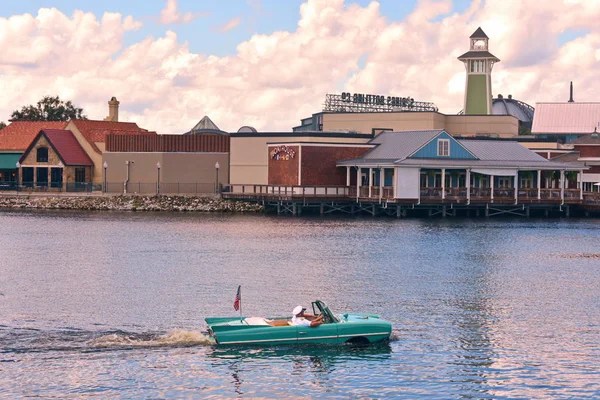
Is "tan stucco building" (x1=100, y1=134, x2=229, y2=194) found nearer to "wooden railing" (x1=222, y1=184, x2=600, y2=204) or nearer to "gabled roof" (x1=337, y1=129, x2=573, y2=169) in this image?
"wooden railing" (x1=222, y1=184, x2=600, y2=204)

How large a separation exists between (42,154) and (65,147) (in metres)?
2.60

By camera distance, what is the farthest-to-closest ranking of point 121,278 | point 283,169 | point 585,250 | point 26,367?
point 283,169, point 585,250, point 121,278, point 26,367

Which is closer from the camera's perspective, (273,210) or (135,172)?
(273,210)

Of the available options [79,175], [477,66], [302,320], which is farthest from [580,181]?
[302,320]

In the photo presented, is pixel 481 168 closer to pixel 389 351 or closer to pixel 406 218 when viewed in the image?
pixel 406 218

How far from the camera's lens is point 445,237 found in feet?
249

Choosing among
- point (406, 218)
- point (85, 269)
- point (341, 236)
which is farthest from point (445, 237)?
point (85, 269)

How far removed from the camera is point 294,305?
4444cm

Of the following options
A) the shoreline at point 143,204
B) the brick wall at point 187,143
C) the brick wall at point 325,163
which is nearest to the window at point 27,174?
the shoreline at point 143,204

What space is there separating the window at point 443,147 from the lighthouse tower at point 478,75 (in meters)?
32.7

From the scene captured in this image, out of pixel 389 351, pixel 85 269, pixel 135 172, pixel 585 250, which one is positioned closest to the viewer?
pixel 389 351

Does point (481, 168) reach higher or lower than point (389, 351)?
higher

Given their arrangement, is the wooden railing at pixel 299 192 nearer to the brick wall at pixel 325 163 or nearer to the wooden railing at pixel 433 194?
the wooden railing at pixel 433 194

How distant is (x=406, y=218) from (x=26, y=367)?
64607 mm
